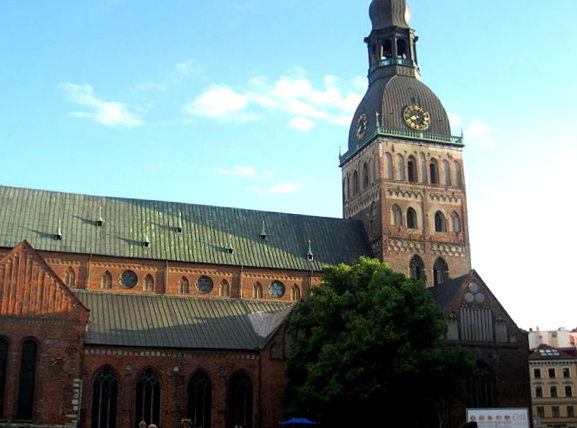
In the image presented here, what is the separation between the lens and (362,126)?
220 feet

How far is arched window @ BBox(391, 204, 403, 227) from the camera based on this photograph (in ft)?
205

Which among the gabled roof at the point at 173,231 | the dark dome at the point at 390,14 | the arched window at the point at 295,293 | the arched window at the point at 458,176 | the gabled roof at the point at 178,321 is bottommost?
the gabled roof at the point at 178,321

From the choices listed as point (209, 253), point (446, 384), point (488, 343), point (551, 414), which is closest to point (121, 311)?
point (209, 253)

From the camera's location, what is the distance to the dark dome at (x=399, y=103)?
212 ft

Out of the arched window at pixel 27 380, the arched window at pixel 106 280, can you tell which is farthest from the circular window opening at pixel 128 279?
the arched window at pixel 27 380

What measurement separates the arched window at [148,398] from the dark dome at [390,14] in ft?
123

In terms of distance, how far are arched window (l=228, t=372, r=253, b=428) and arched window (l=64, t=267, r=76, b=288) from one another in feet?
43.5

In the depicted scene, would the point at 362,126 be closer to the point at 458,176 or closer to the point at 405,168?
the point at 405,168

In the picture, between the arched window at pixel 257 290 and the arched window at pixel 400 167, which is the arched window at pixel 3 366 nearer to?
the arched window at pixel 257 290

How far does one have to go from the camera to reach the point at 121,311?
167ft

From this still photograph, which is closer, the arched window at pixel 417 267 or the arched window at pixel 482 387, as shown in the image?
the arched window at pixel 482 387

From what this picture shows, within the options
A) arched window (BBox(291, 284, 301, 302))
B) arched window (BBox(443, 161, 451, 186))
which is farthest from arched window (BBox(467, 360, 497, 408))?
arched window (BBox(443, 161, 451, 186))

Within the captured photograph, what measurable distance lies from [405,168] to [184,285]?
2115 cm

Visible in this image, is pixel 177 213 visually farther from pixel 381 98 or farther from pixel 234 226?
pixel 381 98
